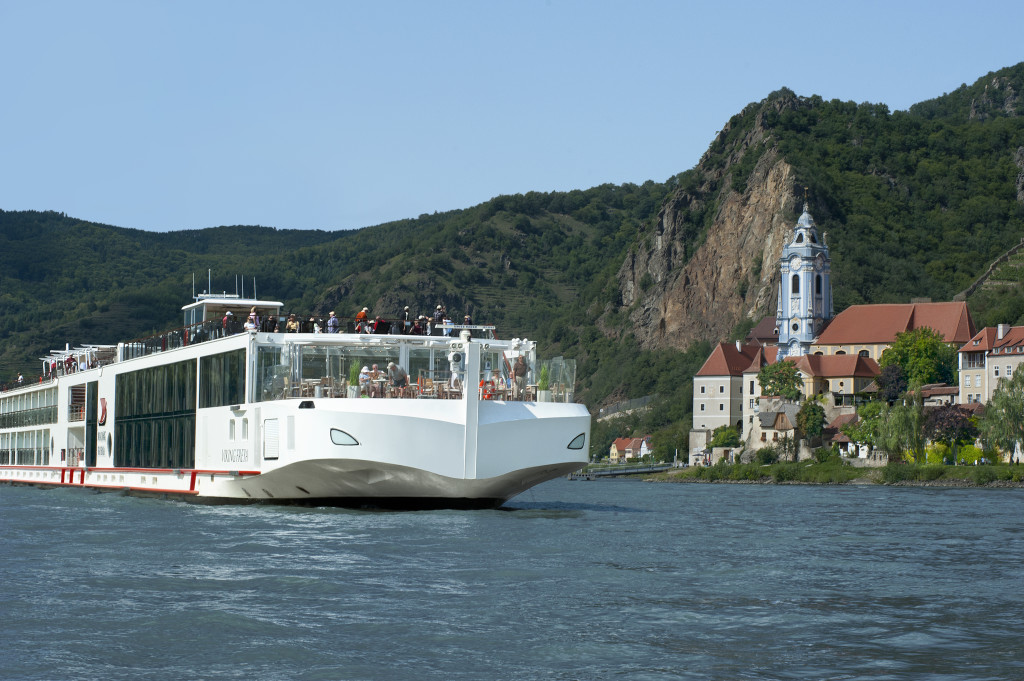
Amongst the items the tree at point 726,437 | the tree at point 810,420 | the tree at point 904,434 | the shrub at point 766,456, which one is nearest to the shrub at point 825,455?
the shrub at point 766,456

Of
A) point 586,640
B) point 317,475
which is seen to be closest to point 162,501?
point 317,475

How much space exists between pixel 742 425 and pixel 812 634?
15599 cm

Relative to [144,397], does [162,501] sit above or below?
below

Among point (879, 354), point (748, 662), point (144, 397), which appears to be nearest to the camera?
point (748, 662)

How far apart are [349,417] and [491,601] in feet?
52.3

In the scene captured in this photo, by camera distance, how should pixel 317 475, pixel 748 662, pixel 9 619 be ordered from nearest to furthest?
pixel 748 662
pixel 9 619
pixel 317 475

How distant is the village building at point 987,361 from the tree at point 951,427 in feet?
57.1

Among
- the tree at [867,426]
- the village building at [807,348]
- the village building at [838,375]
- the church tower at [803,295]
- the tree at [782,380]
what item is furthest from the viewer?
the church tower at [803,295]

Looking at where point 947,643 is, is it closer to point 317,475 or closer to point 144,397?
point 317,475

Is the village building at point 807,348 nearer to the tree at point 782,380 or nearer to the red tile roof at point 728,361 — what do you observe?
the red tile roof at point 728,361

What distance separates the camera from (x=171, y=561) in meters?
27.9


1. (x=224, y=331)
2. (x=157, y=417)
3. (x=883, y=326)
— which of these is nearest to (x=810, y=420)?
(x=883, y=326)

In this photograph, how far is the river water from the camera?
17500mm

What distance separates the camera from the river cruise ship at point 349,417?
37875 millimetres
